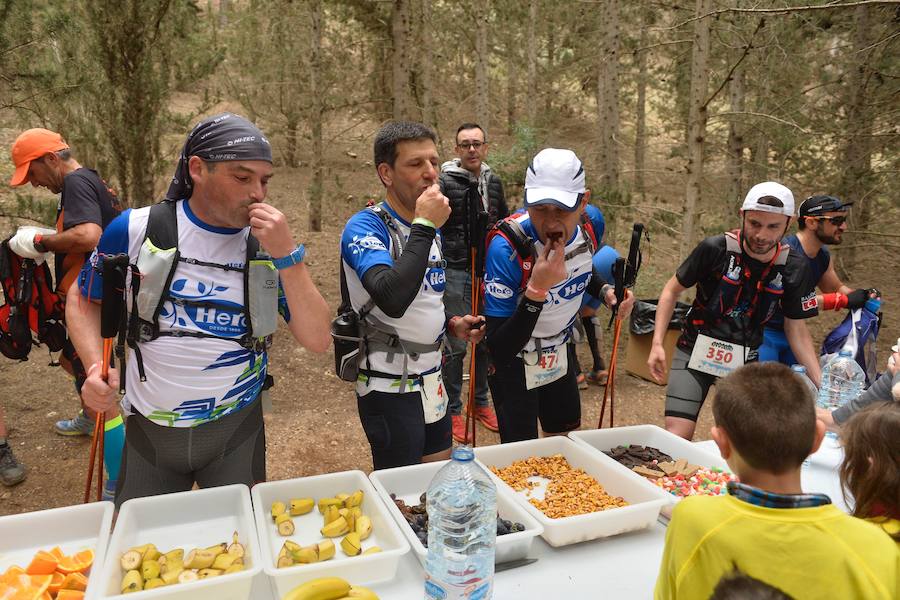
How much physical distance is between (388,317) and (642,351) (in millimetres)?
4670

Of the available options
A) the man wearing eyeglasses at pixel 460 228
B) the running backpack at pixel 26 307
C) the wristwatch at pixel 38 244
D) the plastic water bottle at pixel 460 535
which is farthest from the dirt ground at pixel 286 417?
the plastic water bottle at pixel 460 535

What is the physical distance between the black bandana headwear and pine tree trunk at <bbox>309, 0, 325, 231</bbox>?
792 centimetres

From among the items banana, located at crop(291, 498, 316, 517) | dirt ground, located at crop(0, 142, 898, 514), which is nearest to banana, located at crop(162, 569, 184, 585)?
banana, located at crop(291, 498, 316, 517)

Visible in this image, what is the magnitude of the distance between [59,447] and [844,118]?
1011 centimetres

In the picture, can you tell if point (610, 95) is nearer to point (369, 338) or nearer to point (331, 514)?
point (369, 338)

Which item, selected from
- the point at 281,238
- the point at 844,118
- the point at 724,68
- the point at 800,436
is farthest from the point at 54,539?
the point at 724,68

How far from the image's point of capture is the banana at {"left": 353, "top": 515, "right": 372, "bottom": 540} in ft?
6.36

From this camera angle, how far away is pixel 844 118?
8625 millimetres

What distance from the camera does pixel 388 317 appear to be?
8.24 ft

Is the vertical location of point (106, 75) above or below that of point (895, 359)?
above

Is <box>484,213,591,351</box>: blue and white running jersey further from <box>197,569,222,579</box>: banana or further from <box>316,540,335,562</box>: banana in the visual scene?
<box>197,569,222,579</box>: banana

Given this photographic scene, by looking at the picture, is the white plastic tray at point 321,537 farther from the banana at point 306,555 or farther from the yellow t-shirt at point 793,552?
the yellow t-shirt at point 793,552

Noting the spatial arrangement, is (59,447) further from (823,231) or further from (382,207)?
(823,231)

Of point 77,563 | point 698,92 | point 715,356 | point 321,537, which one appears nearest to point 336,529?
point 321,537
